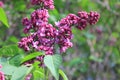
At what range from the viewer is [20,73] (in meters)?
1.90

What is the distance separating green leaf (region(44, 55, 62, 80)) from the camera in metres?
1.87

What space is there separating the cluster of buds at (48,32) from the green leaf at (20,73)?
0.62 ft

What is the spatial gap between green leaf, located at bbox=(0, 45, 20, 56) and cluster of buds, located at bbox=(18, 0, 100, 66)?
0.18ft

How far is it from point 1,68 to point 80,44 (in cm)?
451

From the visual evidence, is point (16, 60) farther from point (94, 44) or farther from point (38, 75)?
point (94, 44)

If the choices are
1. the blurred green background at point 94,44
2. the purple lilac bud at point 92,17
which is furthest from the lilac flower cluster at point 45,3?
the blurred green background at point 94,44

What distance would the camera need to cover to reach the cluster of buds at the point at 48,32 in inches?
82.8

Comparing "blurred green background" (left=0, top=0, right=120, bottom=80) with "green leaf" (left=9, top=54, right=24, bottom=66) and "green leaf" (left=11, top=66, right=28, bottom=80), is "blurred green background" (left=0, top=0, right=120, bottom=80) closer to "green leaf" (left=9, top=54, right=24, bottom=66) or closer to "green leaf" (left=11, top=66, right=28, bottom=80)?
"green leaf" (left=9, top=54, right=24, bottom=66)

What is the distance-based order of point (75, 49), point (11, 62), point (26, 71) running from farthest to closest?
point (75, 49) < point (11, 62) < point (26, 71)

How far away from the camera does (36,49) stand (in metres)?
2.11

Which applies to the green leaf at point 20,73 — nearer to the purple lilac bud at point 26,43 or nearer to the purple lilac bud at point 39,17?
the purple lilac bud at point 26,43

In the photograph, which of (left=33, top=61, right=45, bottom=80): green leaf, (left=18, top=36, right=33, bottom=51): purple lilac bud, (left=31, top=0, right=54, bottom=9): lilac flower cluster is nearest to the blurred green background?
(left=31, top=0, right=54, bottom=9): lilac flower cluster

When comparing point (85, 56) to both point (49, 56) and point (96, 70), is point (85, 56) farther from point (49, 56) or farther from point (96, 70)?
point (49, 56)

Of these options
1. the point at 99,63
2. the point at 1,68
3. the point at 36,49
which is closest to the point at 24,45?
the point at 36,49
